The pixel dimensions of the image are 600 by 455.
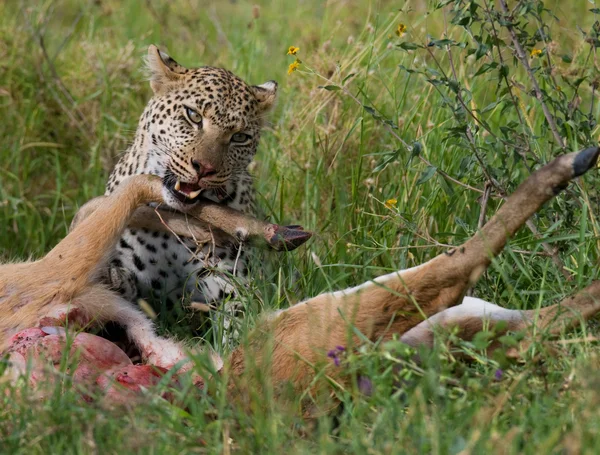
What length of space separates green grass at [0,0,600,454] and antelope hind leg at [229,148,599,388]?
11 centimetres

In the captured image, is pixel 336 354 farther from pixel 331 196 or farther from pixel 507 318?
pixel 331 196

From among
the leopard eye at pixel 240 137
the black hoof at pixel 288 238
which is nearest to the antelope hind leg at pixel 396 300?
the black hoof at pixel 288 238

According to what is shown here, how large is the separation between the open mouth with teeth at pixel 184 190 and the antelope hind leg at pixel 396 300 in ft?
3.27

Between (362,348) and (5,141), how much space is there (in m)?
4.09

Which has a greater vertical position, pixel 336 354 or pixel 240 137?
pixel 240 137

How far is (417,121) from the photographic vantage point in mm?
5918

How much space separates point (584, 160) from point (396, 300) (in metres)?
0.83

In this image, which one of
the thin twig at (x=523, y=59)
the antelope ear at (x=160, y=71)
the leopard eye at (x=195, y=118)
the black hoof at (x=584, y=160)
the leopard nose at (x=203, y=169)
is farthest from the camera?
the antelope ear at (x=160, y=71)

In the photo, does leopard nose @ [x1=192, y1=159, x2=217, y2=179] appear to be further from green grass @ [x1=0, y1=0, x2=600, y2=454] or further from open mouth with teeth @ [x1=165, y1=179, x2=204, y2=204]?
green grass @ [x1=0, y1=0, x2=600, y2=454]

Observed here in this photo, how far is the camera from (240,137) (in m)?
5.18

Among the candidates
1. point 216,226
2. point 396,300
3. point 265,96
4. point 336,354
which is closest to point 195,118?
point 265,96

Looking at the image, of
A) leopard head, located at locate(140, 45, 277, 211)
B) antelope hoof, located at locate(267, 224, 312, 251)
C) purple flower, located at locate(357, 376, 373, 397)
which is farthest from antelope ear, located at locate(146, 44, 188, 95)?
purple flower, located at locate(357, 376, 373, 397)

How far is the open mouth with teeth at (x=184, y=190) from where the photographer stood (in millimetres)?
4656

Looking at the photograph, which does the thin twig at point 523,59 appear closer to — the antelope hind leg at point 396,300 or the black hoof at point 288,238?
the antelope hind leg at point 396,300
